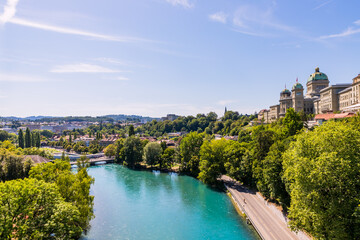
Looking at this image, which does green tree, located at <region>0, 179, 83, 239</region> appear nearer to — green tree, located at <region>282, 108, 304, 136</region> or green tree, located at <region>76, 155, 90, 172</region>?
Result: green tree, located at <region>76, 155, 90, 172</region>

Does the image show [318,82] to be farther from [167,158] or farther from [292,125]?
[167,158]

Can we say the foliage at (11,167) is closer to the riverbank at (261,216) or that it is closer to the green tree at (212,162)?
the green tree at (212,162)

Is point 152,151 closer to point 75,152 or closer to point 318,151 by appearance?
point 318,151

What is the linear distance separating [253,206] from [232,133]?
181 feet

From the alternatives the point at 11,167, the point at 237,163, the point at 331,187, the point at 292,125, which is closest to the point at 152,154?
the point at 237,163

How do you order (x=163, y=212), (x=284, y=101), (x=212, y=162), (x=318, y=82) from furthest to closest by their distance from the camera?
(x=318, y=82)
(x=284, y=101)
(x=212, y=162)
(x=163, y=212)

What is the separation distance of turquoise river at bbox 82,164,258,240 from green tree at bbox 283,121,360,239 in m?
8.21

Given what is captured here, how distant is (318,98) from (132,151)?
164ft

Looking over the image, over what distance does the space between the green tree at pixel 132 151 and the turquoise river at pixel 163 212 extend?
13.4m

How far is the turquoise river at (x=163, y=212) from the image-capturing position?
20828 millimetres

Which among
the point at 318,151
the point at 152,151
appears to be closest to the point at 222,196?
the point at 318,151

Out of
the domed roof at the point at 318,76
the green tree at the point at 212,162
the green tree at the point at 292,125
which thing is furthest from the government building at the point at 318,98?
the green tree at the point at 212,162

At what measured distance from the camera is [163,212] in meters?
26.1

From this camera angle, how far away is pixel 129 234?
67.9 feet
